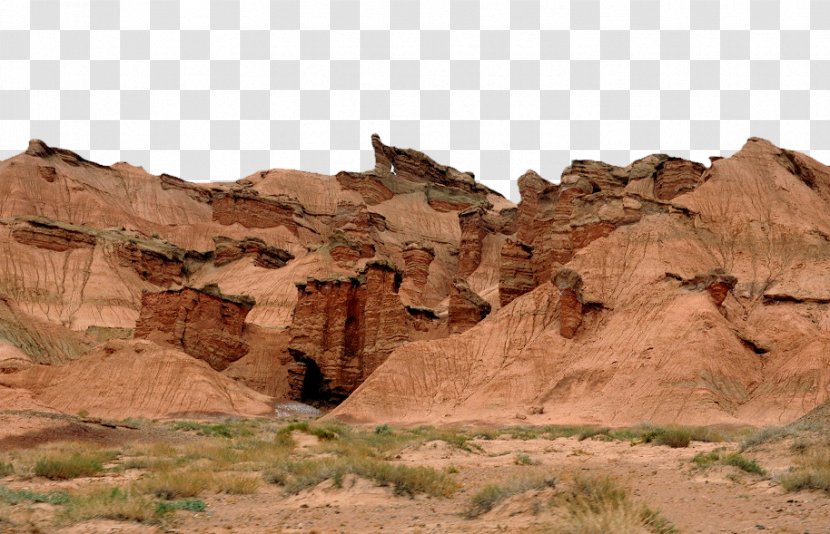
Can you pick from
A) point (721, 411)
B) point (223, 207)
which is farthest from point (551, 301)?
point (223, 207)

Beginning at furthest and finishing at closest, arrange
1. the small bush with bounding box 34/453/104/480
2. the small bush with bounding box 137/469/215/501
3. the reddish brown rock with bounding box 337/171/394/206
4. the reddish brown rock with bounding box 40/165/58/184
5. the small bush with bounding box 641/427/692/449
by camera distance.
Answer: the reddish brown rock with bounding box 337/171/394/206
the reddish brown rock with bounding box 40/165/58/184
the small bush with bounding box 641/427/692/449
the small bush with bounding box 34/453/104/480
the small bush with bounding box 137/469/215/501

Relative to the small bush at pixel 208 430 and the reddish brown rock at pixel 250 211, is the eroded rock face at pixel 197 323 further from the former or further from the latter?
the reddish brown rock at pixel 250 211

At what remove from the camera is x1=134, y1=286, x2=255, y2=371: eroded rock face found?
66.2 metres

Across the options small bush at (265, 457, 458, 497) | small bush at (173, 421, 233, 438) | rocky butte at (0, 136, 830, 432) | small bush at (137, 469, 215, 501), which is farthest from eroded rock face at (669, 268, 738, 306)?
small bush at (137, 469, 215, 501)

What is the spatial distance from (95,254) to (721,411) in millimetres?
72097

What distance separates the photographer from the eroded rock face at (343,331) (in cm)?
6147

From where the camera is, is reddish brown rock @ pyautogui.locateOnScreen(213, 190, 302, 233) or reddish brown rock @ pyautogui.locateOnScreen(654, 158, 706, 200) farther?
reddish brown rock @ pyautogui.locateOnScreen(213, 190, 302, 233)

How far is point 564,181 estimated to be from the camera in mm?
72250

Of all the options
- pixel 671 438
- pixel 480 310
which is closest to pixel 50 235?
pixel 480 310

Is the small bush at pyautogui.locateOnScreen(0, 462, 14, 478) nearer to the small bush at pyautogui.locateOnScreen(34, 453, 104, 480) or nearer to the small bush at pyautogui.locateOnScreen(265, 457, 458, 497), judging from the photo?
the small bush at pyautogui.locateOnScreen(34, 453, 104, 480)

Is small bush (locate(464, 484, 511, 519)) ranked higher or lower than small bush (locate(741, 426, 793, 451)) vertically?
lower

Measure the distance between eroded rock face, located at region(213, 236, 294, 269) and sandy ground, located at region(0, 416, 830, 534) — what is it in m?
79.7

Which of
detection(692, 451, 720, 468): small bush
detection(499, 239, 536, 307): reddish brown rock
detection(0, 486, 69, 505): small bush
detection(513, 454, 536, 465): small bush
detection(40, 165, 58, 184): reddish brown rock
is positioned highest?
detection(40, 165, 58, 184): reddish brown rock

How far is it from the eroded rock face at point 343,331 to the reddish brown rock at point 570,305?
44.3ft
